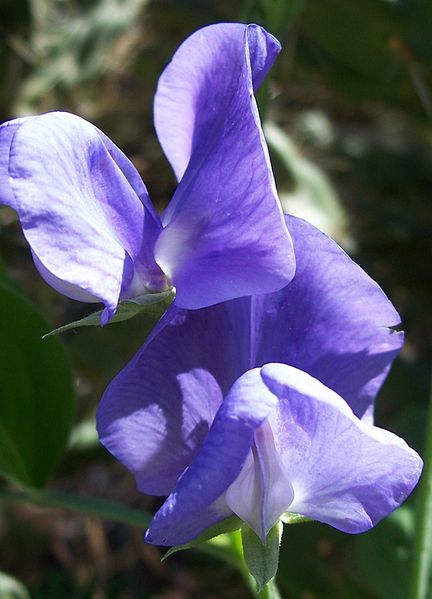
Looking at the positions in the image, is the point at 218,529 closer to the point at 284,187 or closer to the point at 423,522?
the point at 423,522

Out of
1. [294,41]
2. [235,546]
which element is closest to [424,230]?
[294,41]

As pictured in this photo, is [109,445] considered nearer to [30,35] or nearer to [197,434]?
[197,434]

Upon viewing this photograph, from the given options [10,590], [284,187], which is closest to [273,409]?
[10,590]

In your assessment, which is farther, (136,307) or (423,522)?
(423,522)

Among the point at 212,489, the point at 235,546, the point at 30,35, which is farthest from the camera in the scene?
the point at 30,35

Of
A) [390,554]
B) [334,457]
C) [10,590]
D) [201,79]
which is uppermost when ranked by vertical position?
[201,79]
